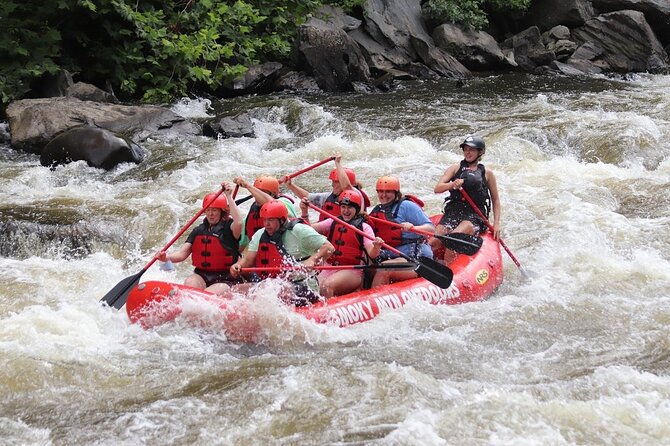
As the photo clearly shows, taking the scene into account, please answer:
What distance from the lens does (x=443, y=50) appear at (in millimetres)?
19172

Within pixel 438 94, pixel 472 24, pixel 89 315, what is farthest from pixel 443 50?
pixel 89 315

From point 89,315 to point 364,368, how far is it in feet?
7.49

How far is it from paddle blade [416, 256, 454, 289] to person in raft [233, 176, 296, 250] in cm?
110

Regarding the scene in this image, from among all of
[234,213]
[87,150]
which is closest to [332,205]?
[234,213]

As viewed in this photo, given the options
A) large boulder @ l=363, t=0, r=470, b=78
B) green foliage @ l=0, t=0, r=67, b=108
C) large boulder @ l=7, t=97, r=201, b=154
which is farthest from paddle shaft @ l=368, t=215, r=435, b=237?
large boulder @ l=363, t=0, r=470, b=78

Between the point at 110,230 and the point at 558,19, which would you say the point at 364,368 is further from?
the point at 558,19

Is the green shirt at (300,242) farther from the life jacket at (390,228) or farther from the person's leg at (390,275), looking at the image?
the life jacket at (390,228)

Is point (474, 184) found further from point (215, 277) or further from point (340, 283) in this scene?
point (215, 277)

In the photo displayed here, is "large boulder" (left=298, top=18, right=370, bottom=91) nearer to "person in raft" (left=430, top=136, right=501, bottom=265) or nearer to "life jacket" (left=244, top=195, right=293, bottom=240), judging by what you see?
"person in raft" (left=430, top=136, right=501, bottom=265)

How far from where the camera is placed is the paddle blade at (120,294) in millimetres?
6215

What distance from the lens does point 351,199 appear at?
637 centimetres

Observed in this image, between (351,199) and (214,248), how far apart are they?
44.5 inches

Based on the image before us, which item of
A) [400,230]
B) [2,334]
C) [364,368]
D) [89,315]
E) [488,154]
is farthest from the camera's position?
[488,154]

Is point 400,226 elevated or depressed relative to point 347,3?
elevated
